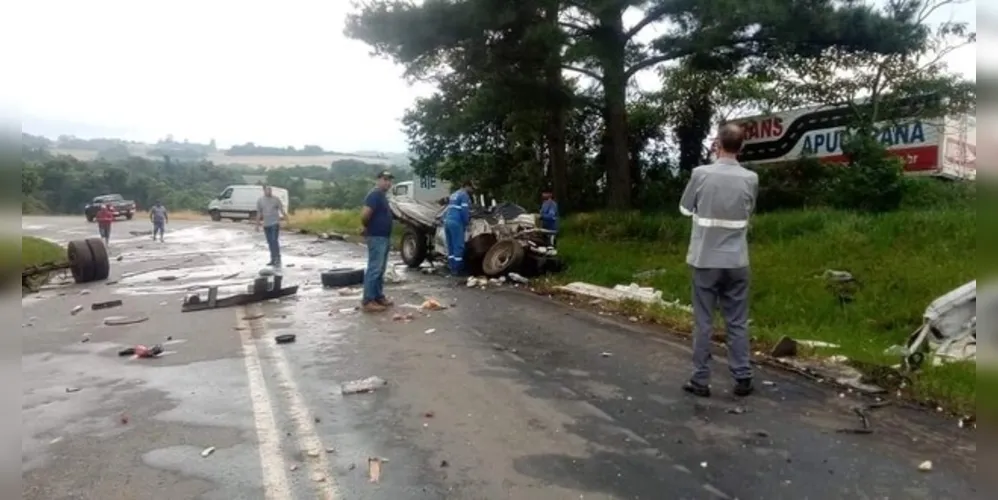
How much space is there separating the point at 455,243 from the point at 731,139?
887 cm

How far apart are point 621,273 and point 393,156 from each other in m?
40.8

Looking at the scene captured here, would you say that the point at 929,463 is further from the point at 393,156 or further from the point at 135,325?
the point at 393,156

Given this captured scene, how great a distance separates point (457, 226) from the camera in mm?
14453

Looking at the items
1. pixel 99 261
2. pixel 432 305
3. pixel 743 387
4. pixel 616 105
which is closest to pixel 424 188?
pixel 99 261

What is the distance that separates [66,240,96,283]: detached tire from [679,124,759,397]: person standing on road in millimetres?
14716

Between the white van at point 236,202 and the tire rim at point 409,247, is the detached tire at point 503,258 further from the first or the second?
the white van at point 236,202

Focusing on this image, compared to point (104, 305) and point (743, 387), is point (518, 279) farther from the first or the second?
point (743, 387)

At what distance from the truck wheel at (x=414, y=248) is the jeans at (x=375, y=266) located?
16.9 ft

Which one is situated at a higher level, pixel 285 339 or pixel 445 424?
pixel 445 424

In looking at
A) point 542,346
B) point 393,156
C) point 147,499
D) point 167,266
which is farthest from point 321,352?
point 393,156

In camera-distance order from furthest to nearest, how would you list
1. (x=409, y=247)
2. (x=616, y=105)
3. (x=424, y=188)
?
(x=424, y=188) < (x=409, y=247) < (x=616, y=105)

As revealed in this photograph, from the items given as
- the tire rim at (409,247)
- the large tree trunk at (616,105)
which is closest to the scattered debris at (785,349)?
the large tree trunk at (616,105)

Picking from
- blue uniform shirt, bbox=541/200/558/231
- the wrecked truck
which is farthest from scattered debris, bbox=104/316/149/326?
blue uniform shirt, bbox=541/200/558/231

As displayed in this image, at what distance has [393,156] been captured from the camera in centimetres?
5241
